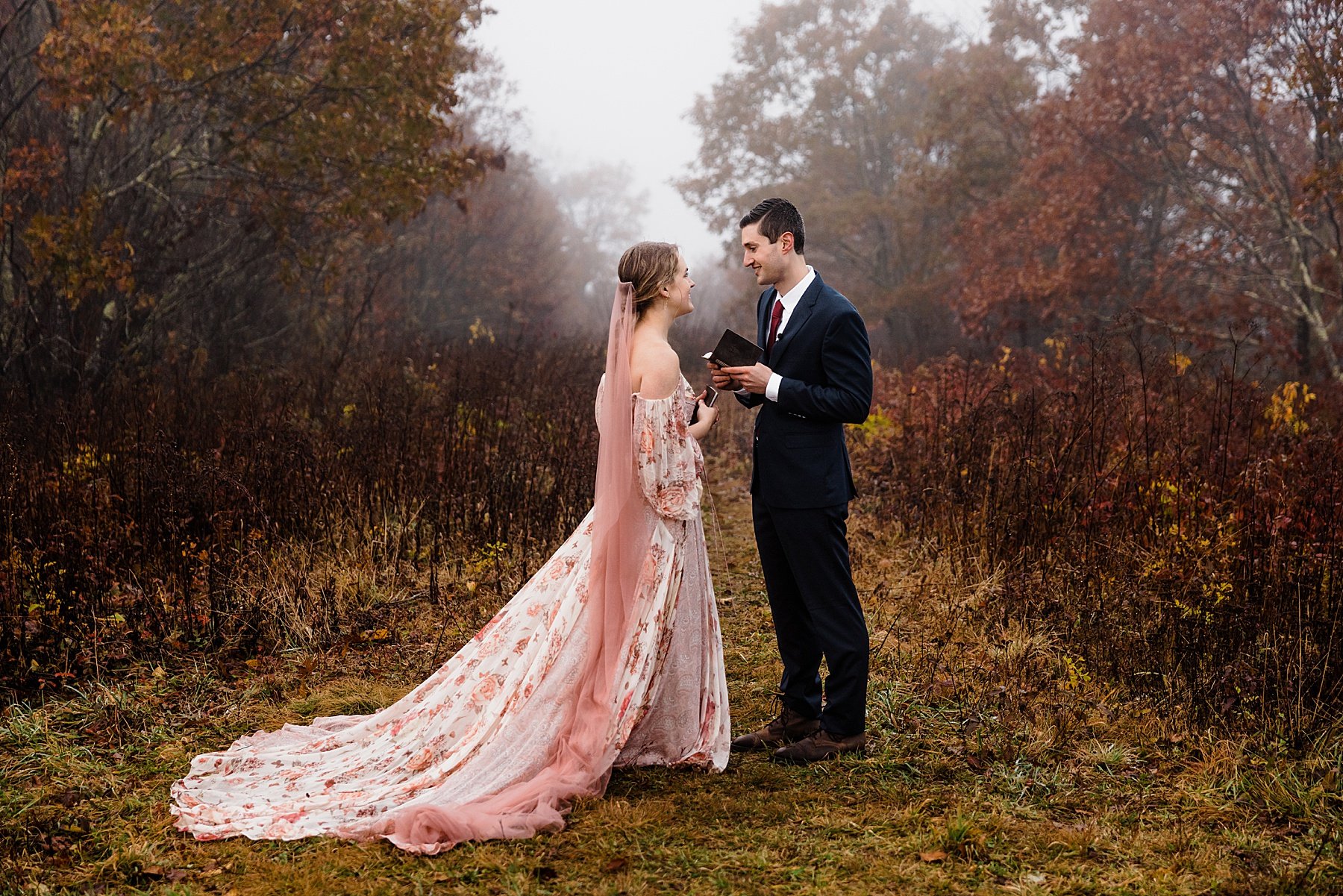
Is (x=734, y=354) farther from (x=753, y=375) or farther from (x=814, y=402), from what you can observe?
(x=814, y=402)

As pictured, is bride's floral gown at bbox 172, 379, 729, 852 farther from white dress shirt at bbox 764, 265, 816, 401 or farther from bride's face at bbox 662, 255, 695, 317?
white dress shirt at bbox 764, 265, 816, 401

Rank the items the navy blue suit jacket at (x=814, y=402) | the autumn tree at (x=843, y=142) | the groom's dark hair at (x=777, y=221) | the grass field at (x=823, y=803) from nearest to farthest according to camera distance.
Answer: the grass field at (x=823, y=803), the navy blue suit jacket at (x=814, y=402), the groom's dark hair at (x=777, y=221), the autumn tree at (x=843, y=142)

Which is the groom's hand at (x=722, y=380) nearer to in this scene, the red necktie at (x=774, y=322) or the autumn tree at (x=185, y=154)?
the red necktie at (x=774, y=322)

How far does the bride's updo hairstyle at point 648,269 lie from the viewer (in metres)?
3.93

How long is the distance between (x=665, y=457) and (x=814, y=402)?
0.60 meters

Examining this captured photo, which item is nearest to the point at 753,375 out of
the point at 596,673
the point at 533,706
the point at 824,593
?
the point at 824,593

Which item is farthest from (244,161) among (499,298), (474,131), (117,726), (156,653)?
(474,131)

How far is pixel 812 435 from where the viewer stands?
391 centimetres

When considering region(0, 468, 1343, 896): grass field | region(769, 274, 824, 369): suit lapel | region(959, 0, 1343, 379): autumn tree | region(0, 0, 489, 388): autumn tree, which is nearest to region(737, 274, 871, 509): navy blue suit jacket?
region(769, 274, 824, 369): suit lapel

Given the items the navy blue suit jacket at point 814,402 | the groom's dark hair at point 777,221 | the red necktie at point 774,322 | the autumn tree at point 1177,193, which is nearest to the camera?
the navy blue suit jacket at point 814,402

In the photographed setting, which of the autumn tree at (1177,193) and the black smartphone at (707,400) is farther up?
the autumn tree at (1177,193)

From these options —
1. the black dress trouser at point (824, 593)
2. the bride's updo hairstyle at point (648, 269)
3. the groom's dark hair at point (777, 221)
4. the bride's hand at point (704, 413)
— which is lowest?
the black dress trouser at point (824, 593)

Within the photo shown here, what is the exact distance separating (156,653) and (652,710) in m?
2.70

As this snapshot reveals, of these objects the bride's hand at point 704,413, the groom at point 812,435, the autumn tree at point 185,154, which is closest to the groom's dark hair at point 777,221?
the groom at point 812,435
